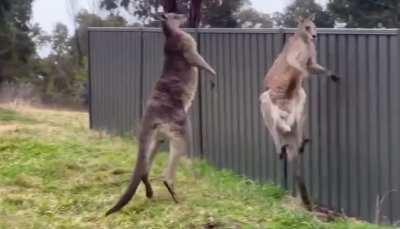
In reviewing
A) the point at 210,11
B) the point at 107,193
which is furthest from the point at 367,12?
the point at 107,193

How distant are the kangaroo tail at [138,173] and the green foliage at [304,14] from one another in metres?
16.6

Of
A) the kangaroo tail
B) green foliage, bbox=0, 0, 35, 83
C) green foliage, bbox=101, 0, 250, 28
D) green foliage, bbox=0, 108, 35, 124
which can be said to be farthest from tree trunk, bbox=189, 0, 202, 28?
the kangaroo tail

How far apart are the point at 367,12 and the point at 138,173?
59.1 feet

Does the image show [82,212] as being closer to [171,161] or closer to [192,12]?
[171,161]

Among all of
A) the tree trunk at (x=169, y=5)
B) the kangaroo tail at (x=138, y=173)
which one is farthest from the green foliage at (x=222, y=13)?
the kangaroo tail at (x=138, y=173)

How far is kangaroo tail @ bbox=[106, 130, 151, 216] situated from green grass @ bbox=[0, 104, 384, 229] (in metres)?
0.11

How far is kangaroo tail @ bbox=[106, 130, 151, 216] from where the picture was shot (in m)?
8.72

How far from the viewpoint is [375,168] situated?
945cm

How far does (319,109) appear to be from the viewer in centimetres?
1019

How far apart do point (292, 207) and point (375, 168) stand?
932 millimetres

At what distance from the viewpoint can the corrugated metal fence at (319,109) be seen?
30.5ft

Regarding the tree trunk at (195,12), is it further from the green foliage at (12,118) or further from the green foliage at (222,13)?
the green foliage at (12,118)

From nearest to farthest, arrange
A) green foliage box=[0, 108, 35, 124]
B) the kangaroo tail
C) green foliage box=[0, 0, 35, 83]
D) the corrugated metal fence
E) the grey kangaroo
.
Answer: the kangaroo tail → the grey kangaroo → the corrugated metal fence → green foliage box=[0, 108, 35, 124] → green foliage box=[0, 0, 35, 83]

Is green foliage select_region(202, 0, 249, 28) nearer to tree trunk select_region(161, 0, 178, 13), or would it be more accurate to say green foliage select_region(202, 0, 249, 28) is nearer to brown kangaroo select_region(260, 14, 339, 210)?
tree trunk select_region(161, 0, 178, 13)
